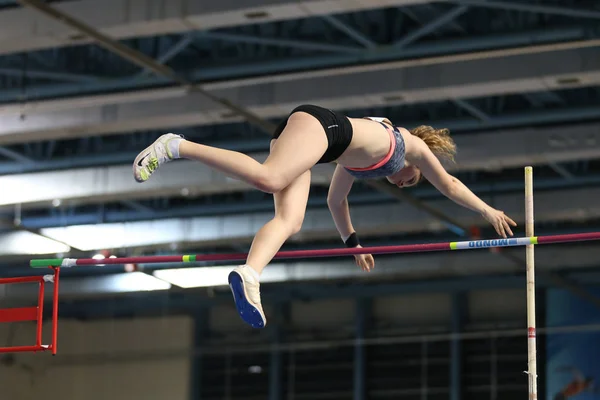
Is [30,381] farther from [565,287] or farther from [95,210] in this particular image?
[565,287]

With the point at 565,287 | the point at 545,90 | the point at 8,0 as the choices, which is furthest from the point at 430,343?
the point at 8,0

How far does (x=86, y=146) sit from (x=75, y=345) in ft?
8.63

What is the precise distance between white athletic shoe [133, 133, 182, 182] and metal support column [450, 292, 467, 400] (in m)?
10.0

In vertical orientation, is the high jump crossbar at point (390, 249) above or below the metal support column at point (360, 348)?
below

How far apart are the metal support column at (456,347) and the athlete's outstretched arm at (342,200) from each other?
863cm

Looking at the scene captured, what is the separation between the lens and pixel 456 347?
47.9ft

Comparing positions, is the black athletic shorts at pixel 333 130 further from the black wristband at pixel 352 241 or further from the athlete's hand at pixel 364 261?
the athlete's hand at pixel 364 261

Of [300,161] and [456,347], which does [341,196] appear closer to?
[300,161]

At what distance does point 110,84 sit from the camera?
10.0 metres

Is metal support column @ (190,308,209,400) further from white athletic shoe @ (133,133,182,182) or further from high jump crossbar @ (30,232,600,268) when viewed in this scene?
white athletic shoe @ (133,133,182,182)

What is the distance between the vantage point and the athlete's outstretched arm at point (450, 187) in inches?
213

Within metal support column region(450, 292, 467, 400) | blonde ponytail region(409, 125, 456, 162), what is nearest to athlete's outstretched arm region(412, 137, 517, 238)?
blonde ponytail region(409, 125, 456, 162)

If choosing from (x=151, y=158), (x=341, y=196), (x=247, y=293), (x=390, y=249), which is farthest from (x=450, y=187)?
(x=151, y=158)

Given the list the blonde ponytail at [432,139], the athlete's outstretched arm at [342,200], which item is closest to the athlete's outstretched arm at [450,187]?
the blonde ponytail at [432,139]
